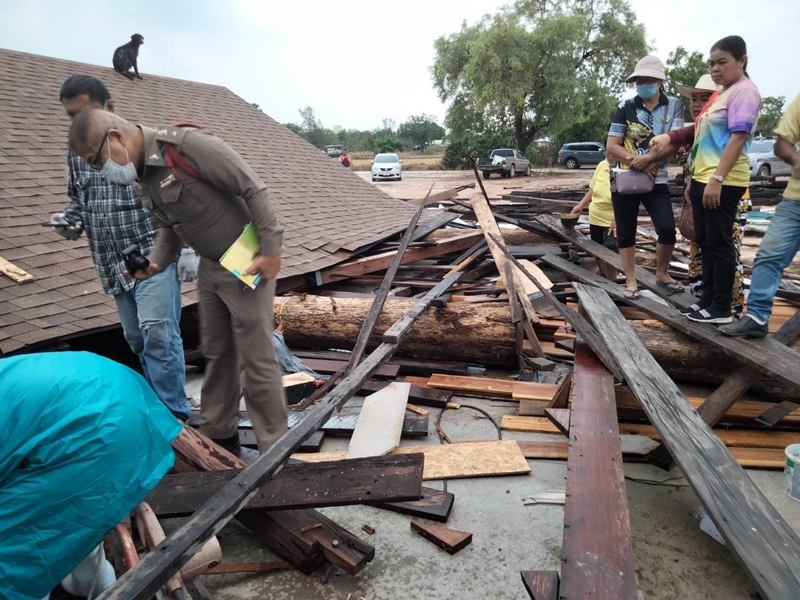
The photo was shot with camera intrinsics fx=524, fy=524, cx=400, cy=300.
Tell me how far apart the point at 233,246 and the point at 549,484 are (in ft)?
7.05

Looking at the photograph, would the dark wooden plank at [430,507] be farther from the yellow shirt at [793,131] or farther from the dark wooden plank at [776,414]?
the yellow shirt at [793,131]

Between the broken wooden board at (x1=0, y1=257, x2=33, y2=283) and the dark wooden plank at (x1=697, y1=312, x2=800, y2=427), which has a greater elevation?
the broken wooden board at (x1=0, y1=257, x2=33, y2=283)

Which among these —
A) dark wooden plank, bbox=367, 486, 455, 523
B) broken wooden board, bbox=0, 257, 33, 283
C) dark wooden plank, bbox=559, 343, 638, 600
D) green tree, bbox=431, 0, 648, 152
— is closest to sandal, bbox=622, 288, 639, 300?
dark wooden plank, bbox=559, 343, 638, 600

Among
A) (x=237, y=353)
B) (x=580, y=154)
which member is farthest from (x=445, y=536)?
(x=580, y=154)

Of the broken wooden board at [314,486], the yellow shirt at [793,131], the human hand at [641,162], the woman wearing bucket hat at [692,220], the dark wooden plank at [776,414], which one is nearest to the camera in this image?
the broken wooden board at [314,486]

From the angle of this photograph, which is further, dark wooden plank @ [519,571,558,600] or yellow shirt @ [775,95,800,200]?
yellow shirt @ [775,95,800,200]

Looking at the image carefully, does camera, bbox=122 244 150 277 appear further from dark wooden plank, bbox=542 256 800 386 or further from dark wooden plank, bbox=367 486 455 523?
dark wooden plank, bbox=542 256 800 386

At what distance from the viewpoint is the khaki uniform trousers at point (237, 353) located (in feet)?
8.79

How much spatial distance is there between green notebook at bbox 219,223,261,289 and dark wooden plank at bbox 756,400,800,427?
328 cm

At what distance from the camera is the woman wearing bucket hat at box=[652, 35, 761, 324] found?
3.31 metres

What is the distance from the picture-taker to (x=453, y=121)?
121ft

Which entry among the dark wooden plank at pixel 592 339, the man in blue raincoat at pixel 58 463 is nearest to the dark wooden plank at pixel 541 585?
the man in blue raincoat at pixel 58 463

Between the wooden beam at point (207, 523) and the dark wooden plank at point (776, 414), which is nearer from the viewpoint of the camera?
the wooden beam at point (207, 523)

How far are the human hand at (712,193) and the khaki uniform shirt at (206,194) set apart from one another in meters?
2.78
